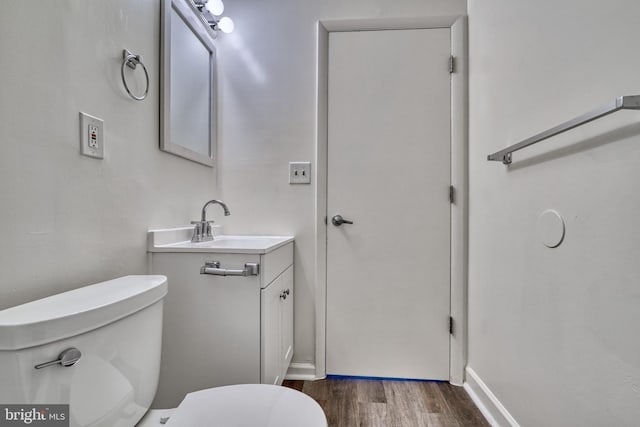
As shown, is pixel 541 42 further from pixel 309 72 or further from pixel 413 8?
pixel 309 72

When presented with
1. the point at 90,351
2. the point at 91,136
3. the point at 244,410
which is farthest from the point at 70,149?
the point at 244,410

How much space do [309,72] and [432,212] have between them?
106cm

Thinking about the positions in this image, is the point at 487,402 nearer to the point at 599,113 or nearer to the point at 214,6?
the point at 599,113

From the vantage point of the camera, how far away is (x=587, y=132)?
2.61 ft

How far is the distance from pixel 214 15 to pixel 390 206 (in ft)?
4.62

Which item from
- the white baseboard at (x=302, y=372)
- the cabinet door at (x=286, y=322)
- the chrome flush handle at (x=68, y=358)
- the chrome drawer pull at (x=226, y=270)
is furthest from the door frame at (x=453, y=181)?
the chrome flush handle at (x=68, y=358)

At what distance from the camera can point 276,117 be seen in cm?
170

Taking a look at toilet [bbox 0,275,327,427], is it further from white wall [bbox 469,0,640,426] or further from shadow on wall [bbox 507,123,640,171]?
shadow on wall [bbox 507,123,640,171]

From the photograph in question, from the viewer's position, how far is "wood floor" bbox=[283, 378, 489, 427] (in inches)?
50.3

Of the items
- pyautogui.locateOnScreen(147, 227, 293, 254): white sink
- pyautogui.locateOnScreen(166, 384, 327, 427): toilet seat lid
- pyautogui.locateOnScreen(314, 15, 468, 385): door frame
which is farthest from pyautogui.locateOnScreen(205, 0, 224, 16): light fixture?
pyautogui.locateOnScreen(166, 384, 327, 427): toilet seat lid

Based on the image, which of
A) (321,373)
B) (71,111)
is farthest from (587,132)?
(321,373)

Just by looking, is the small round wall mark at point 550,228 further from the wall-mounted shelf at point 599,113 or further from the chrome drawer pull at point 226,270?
the chrome drawer pull at point 226,270

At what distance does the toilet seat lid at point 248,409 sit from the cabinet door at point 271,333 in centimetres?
32

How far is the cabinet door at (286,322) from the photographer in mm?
1378
